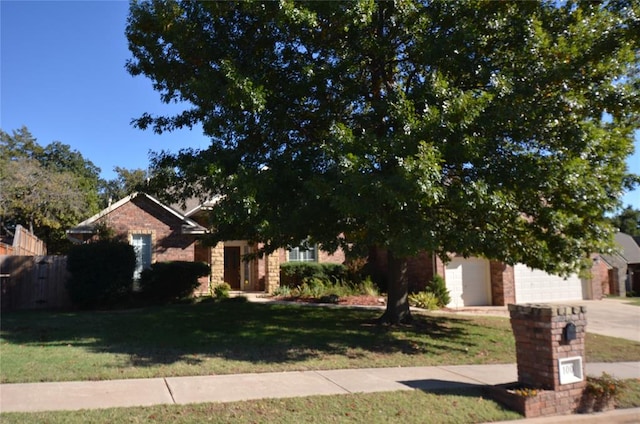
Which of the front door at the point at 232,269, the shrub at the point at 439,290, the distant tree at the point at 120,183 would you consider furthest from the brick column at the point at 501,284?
the distant tree at the point at 120,183

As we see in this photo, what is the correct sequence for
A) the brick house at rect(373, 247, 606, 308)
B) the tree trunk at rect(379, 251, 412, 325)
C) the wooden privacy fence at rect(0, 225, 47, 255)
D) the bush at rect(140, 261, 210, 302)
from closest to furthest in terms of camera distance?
the tree trunk at rect(379, 251, 412, 325) → the bush at rect(140, 261, 210, 302) → the brick house at rect(373, 247, 606, 308) → the wooden privacy fence at rect(0, 225, 47, 255)

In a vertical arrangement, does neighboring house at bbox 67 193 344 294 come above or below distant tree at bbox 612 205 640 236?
below

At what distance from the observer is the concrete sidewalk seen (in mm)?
6586

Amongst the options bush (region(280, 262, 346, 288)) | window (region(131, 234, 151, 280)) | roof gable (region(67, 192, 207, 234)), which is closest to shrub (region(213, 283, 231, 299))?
roof gable (region(67, 192, 207, 234))

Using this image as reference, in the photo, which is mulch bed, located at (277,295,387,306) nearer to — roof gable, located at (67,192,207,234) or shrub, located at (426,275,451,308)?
shrub, located at (426,275,451,308)

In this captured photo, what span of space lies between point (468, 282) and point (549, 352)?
13.8 m

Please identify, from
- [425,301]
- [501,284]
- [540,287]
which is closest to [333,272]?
[425,301]

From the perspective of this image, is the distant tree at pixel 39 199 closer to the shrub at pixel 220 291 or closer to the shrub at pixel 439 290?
the shrub at pixel 220 291

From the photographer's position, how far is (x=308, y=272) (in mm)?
23047

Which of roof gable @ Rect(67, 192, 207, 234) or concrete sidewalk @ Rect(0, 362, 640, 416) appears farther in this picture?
roof gable @ Rect(67, 192, 207, 234)

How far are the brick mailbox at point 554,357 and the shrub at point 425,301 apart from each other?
34.2 ft

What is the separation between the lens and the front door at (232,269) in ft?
80.5

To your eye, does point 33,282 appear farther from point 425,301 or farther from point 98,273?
point 425,301

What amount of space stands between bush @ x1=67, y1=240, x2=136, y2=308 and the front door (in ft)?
26.0
